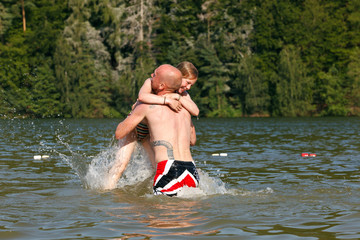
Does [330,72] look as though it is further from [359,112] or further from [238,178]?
[238,178]

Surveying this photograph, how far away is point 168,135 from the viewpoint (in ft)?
29.6

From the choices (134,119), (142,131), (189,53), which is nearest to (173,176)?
(134,119)

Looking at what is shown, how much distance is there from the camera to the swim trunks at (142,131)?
9875 mm

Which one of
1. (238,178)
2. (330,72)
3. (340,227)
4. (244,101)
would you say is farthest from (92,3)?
(340,227)

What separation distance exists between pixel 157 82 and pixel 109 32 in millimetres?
66311

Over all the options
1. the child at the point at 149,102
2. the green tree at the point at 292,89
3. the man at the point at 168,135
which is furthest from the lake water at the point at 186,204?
the green tree at the point at 292,89

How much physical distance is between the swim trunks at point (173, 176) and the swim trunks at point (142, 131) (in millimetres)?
980

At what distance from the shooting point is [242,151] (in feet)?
71.5

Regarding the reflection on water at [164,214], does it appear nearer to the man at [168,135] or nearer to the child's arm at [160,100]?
the man at [168,135]

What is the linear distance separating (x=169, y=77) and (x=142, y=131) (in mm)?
1381

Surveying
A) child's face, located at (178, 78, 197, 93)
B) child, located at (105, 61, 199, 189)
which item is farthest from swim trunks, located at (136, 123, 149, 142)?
child's face, located at (178, 78, 197, 93)

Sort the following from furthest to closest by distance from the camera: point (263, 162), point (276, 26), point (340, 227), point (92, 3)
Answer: point (276, 26)
point (92, 3)
point (263, 162)
point (340, 227)

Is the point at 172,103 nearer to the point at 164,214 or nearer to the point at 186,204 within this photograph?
the point at 186,204

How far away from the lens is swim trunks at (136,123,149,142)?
9875mm
